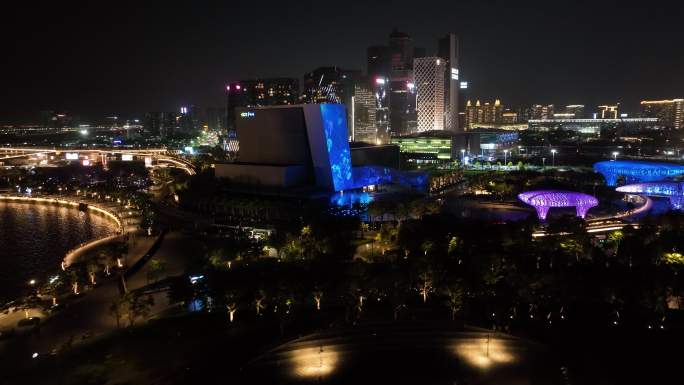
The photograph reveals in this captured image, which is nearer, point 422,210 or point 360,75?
point 422,210

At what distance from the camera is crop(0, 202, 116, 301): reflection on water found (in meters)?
26.2

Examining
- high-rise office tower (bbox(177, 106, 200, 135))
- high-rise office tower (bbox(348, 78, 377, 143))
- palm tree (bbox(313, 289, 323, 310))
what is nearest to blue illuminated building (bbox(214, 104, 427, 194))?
palm tree (bbox(313, 289, 323, 310))

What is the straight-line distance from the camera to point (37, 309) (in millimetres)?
19438

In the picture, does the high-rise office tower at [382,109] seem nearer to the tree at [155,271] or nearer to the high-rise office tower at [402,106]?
the high-rise office tower at [402,106]

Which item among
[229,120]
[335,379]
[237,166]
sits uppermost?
[229,120]

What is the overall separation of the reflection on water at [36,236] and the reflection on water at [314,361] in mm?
15761

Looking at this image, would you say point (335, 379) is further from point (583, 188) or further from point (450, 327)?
point (583, 188)

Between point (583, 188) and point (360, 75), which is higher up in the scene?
point (360, 75)

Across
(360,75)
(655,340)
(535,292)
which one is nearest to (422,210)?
(535,292)

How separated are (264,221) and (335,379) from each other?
69.6 feet

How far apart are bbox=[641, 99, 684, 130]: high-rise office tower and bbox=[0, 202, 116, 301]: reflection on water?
149517 mm

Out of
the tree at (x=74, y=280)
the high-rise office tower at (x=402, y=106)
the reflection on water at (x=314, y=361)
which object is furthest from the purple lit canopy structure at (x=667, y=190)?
the high-rise office tower at (x=402, y=106)

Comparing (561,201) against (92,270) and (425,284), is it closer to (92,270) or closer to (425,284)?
(425,284)

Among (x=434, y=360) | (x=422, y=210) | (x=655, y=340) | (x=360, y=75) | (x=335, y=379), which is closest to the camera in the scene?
(x=335, y=379)
